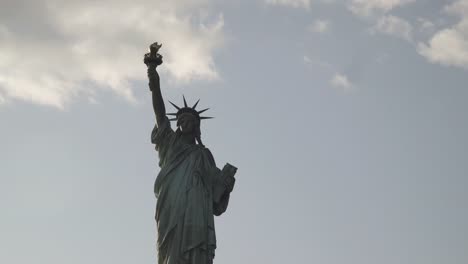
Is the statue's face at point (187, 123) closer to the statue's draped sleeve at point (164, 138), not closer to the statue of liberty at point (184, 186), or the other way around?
the statue of liberty at point (184, 186)

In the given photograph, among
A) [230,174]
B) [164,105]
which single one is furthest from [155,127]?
[230,174]

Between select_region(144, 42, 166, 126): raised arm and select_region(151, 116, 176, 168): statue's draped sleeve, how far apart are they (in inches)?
5.7

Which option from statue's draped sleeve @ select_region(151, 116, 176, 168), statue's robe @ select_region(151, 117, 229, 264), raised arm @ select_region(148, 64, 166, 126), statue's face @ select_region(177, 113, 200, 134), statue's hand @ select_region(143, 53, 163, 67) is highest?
statue's hand @ select_region(143, 53, 163, 67)

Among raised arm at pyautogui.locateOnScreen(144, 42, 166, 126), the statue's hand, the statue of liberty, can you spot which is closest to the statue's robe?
the statue of liberty

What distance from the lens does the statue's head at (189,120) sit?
21141 mm

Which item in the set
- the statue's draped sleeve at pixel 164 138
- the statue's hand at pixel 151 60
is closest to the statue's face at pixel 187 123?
the statue's draped sleeve at pixel 164 138

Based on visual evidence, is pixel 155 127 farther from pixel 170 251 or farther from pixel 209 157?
pixel 170 251

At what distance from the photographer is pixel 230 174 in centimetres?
2092

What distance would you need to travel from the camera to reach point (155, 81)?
826 inches

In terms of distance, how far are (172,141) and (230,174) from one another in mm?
1422

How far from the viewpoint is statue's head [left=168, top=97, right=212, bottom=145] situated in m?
21.1

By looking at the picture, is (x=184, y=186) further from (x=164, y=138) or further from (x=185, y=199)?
(x=164, y=138)

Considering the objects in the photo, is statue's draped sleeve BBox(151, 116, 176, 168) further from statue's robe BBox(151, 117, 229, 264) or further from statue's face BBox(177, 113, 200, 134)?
statue's face BBox(177, 113, 200, 134)

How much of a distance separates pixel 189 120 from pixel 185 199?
1.96m
